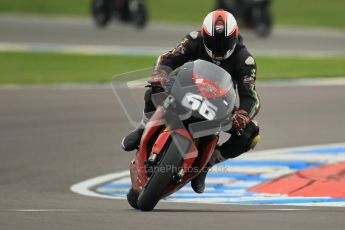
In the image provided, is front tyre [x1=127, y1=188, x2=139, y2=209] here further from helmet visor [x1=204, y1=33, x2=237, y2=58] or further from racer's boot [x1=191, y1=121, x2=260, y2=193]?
helmet visor [x1=204, y1=33, x2=237, y2=58]

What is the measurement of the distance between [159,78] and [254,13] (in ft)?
61.5

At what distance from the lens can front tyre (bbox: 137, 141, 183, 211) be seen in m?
7.51

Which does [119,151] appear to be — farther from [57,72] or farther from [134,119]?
[57,72]

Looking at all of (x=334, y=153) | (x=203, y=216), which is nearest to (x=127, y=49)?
(x=334, y=153)

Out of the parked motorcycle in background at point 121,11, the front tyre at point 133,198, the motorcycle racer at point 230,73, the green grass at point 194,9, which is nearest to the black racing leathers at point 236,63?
the motorcycle racer at point 230,73

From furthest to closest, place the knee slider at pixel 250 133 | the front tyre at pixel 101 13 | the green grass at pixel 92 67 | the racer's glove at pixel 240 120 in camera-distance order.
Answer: the front tyre at pixel 101 13 → the green grass at pixel 92 67 → the knee slider at pixel 250 133 → the racer's glove at pixel 240 120

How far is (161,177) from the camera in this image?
7.55 metres

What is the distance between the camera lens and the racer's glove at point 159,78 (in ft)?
26.1

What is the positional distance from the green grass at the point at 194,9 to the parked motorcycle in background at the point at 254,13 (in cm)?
355

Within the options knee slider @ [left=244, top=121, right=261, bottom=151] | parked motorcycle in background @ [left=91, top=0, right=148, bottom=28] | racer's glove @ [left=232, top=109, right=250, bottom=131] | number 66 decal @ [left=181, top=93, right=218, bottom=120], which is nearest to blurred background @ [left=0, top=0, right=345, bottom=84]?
parked motorcycle in background @ [left=91, top=0, right=148, bottom=28]

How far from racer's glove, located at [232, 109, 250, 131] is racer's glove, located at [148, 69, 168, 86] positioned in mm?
575

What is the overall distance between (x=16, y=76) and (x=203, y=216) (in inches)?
467

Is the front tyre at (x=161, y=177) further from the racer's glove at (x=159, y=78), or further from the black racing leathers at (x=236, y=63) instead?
the black racing leathers at (x=236, y=63)

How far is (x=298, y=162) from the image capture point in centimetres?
1114
